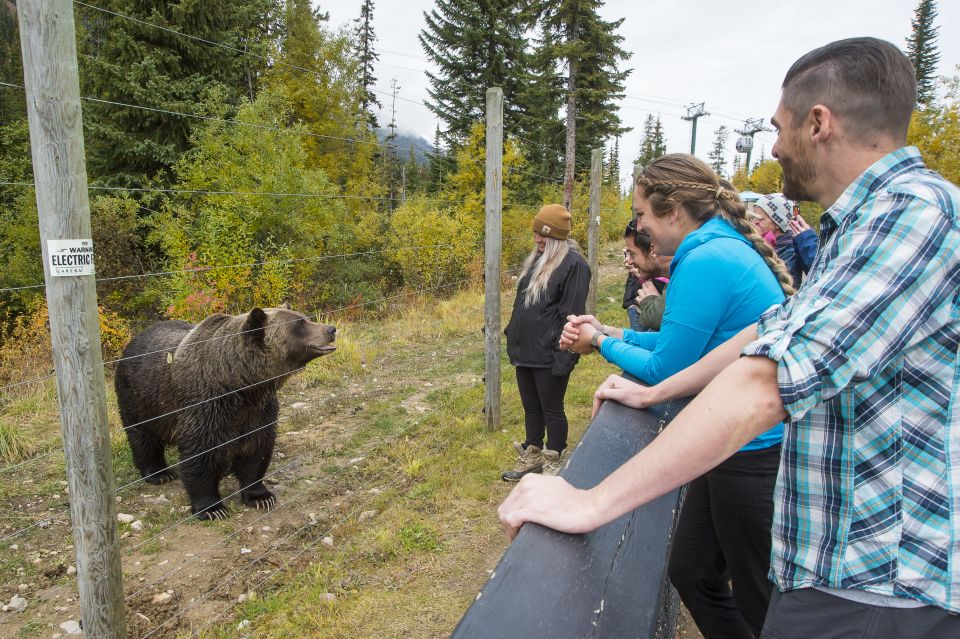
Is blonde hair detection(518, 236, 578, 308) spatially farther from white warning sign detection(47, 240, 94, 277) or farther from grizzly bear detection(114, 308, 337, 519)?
white warning sign detection(47, 240, 94, 277)

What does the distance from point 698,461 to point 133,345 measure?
5.62 metres

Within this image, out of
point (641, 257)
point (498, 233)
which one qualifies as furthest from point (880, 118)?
point (498, 233)

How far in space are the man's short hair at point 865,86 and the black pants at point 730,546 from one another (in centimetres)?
126

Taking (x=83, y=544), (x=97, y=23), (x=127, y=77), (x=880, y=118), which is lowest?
(x=83, y=544)

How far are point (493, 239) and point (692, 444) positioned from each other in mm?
4684

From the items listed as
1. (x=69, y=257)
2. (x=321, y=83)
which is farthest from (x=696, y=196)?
(x=321, y=83)

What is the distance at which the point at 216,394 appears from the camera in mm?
4473

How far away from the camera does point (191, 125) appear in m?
14.2

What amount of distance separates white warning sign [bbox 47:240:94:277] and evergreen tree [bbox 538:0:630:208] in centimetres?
1945

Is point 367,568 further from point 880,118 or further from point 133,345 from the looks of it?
point 880,118

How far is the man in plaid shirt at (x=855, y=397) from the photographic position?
0.82 metres

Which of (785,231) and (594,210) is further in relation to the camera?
(594,210)

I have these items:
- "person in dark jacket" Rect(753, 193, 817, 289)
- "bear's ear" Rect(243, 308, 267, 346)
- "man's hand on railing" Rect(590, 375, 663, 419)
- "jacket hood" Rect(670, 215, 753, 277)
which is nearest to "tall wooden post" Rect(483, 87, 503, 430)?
"bear's ear" Rect(243, 308, 267, 346)

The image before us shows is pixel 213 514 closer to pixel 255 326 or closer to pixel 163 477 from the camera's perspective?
pixel 163 477
